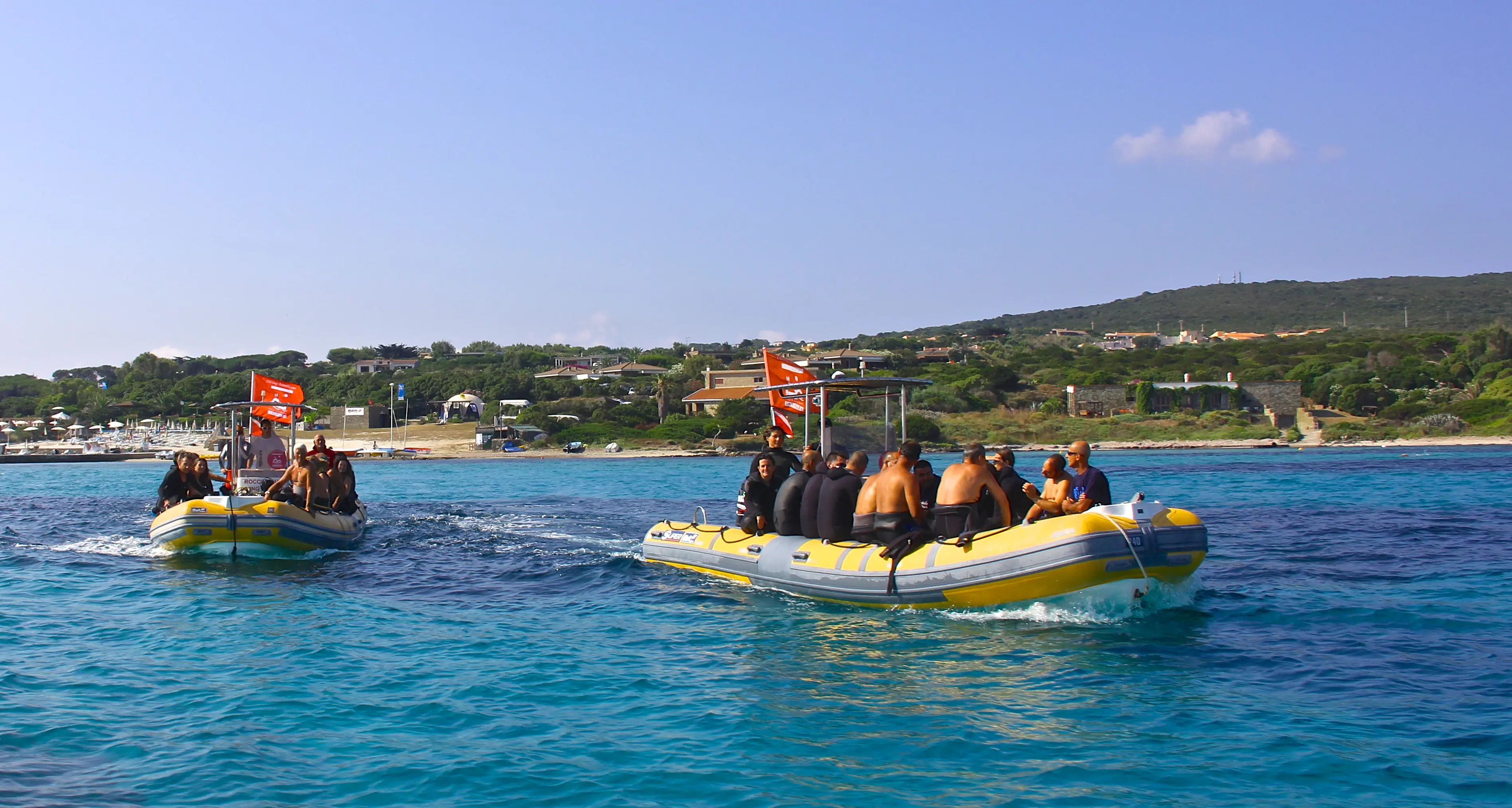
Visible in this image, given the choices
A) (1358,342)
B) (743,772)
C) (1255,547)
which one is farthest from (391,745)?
(1358,342)

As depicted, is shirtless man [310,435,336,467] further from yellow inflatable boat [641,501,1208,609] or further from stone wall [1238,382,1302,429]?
stone wall [1238,382,1302,429]

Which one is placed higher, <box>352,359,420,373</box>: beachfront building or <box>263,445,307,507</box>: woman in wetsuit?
<box>352,359,420,373</box>: beachfront building

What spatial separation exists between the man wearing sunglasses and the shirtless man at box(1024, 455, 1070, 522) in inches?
1.9

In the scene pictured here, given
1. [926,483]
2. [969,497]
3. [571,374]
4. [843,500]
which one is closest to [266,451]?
[843,500]

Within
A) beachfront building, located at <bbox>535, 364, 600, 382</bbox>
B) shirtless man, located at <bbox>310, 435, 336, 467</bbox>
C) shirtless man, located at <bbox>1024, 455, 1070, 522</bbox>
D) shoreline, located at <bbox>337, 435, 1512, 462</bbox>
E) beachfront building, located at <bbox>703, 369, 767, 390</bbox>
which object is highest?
beachfront building, located at <bbox>535, 364, 600, 382</bbox>

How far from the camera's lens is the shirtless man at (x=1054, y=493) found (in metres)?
11.7

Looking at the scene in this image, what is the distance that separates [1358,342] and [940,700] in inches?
3984

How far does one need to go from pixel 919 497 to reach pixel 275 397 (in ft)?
42.0

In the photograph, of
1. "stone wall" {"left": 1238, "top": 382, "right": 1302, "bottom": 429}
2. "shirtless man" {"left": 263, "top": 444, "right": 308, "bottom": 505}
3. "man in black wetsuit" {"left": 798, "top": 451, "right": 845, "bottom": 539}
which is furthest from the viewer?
"stone wall" {"left": 1238, "top": 382, "right": 1302, "bottom": 429}

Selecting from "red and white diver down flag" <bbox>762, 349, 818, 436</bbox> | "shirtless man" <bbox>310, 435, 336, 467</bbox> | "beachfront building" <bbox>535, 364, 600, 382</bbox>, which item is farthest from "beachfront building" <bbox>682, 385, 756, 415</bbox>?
"red and white diver down flag" <bbox>762, 349, 818, 436</bbox>

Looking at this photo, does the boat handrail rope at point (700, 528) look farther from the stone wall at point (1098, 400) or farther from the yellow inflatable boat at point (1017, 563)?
the stone wall at point (1098, 400)

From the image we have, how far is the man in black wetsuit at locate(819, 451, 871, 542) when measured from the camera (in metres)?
13.0

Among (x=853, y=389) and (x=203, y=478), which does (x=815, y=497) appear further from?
(x=203, y=478)

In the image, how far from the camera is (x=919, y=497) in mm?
12391
